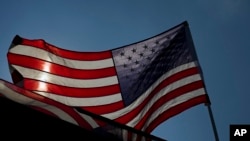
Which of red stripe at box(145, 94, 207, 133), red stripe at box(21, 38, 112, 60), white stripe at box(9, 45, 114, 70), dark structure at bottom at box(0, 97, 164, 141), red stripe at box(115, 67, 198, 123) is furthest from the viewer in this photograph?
red stripe at box(21, 38, 112, 60)

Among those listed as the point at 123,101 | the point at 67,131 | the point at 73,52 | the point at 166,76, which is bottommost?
the point at 67,131

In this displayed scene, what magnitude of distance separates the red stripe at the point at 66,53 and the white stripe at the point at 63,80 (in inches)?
34.8

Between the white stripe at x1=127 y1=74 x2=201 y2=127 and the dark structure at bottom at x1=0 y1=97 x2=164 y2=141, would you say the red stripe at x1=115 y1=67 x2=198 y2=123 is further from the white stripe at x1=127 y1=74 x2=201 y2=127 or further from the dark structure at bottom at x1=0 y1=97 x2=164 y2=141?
the dark structure at bottom at x1=0 y1=97 x2=164 y2=141

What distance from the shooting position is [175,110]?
12781 millimetres

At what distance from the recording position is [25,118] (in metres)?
7.86

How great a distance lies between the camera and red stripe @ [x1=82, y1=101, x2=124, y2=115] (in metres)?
12.5

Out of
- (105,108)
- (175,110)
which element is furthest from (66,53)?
(175,110)

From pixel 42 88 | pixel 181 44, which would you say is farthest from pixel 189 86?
pixel 42 88

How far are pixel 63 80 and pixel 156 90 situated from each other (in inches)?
128

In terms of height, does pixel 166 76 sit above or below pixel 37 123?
above

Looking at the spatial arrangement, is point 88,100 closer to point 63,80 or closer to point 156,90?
point 63,80

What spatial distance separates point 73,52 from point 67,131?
218 inches

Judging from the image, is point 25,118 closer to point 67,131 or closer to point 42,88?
point 67,131

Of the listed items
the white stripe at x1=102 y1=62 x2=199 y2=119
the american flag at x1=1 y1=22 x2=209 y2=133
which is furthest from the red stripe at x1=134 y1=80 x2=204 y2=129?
the white stripe at x1=102 y1=62 x2=199 y2=119
